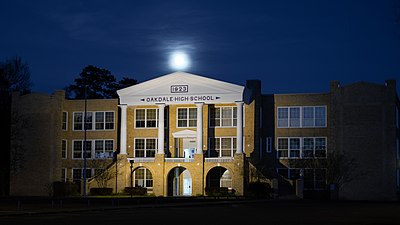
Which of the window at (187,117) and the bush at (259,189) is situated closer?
the bush at (259,189)

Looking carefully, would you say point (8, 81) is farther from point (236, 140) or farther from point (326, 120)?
point (326, 120)

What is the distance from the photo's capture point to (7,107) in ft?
294

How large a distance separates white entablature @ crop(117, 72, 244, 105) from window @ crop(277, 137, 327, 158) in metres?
8.03

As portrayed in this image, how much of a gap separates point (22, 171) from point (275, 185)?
2927 cm

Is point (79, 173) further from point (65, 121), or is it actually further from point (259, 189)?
point (259, 189)

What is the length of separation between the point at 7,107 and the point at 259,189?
1516 inches

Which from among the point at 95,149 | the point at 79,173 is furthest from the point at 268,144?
the point at 79,173

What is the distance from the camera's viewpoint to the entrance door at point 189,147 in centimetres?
7531

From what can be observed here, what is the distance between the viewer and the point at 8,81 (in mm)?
94688

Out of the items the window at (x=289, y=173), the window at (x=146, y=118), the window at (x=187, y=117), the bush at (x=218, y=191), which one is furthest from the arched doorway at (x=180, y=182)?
the window at (x=289, y=173)

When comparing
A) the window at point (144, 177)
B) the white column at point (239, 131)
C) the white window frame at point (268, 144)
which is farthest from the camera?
the window at point (144, 177)

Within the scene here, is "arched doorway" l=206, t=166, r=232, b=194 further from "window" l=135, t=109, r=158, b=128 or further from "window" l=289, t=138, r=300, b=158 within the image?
"window" l=135, t=109, r=158, b=128

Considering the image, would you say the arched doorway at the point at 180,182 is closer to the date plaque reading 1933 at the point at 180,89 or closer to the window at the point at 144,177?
the window at the point at 144,177

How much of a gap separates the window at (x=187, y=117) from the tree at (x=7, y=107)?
1727 centimetres
